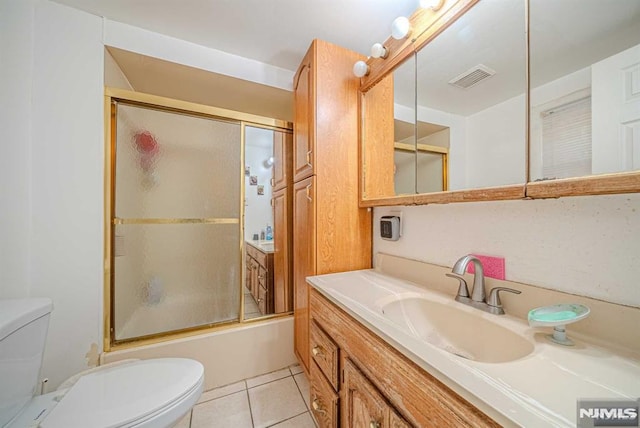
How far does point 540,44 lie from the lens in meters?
0.66

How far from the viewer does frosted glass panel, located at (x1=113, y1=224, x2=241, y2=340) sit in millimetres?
1363

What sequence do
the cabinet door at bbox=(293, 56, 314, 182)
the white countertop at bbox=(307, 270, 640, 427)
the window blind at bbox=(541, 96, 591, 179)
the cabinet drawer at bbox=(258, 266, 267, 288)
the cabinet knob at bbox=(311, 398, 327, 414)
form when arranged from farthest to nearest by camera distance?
the cabinet drawer at bbox=(258, 266, 267, 288)
the cabinet door at bbox=(293, 56, 314, 182)
the cabinet knob at bbox=(311, 398, 327, 414)
the window blind at bbox=(541, 96, 591, 179)
the white countertop at bbox=(307, 270, 640, 427)

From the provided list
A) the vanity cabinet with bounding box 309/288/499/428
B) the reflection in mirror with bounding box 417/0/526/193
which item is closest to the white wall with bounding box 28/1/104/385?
the vanity cabinet with bounding box 309/288/499/428

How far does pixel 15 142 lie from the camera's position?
1084 mm

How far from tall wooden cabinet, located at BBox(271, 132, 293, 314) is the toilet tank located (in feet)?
4.01

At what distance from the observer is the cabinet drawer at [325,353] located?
2.82 feet

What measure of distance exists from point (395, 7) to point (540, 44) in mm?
859

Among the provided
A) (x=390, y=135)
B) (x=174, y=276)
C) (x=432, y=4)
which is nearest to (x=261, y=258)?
(x=174, y=276)

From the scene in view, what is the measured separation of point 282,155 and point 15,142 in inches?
55.9

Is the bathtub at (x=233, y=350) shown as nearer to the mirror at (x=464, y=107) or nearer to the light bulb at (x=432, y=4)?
the mirror at (x=464, y=107)

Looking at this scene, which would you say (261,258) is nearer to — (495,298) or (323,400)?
(323,400)

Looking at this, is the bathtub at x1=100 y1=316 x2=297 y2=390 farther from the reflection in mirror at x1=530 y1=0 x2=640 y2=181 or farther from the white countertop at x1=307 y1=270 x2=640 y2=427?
the reflection in mirror at x1=530 y1=0 x2=640 y2=181

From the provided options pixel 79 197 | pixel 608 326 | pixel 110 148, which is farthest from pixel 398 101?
pixel 79 197

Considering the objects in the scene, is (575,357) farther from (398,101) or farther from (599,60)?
(398,101)
